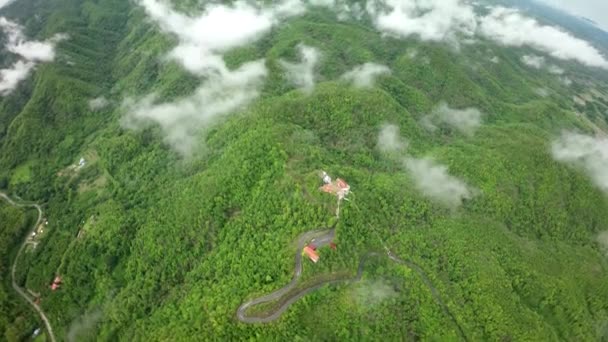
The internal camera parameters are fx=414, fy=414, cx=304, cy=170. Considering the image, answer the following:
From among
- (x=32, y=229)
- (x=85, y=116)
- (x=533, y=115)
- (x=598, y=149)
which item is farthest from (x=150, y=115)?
(x=598, y=149)

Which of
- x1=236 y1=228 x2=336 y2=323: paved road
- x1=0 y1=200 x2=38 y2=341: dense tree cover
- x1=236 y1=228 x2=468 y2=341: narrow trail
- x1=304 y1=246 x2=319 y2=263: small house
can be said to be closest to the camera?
x1=236 y1=228 x2=336 y2=323: paved road

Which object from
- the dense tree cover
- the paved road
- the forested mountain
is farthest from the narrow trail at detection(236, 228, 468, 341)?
the dense tree cover

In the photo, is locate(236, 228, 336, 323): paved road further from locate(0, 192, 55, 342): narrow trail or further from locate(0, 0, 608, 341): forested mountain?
locate(0, 192, 55, 342): narrow trail

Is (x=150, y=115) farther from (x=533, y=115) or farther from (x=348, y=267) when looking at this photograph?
(x=533, y=115)

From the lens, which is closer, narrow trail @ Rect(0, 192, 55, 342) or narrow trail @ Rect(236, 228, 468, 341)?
narrow trail @ Rect(236, 228, 468, 341)

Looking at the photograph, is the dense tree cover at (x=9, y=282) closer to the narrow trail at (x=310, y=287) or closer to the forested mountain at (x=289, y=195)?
the forested mountain at (x=289, y=195)

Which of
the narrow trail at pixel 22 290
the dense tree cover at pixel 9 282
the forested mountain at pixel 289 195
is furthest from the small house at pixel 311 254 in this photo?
the dense tree cover at pixel 9 282
